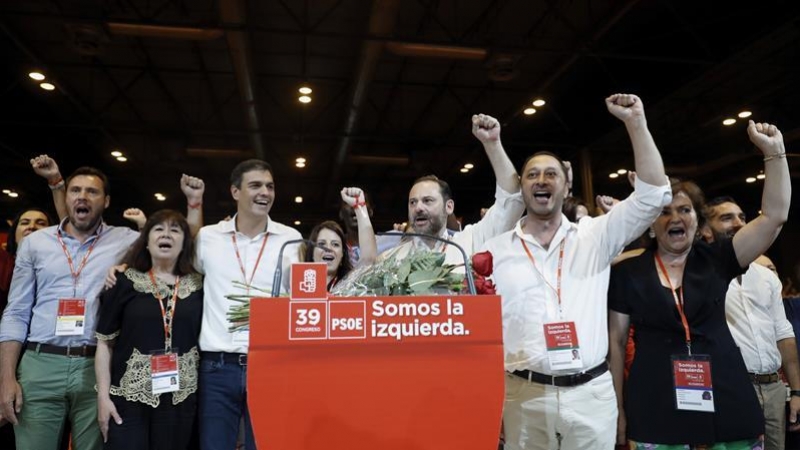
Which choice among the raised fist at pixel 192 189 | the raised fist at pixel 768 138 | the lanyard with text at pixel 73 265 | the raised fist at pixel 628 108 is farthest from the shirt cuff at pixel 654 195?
the lanyard with text at pixel 73 265

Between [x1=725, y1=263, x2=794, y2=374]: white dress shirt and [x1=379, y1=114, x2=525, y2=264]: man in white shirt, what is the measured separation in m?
1.46

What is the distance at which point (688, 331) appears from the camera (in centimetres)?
220

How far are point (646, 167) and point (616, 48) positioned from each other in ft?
19.9

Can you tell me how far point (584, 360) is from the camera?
6.74ft

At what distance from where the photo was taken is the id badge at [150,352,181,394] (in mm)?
2459

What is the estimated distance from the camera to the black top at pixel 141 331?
2479 millimetres

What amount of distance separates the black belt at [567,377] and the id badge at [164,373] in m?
1.52

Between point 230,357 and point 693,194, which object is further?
point 230,357

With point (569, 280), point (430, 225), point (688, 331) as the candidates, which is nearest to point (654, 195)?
point (569, 280)

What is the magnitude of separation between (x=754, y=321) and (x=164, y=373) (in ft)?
9.87

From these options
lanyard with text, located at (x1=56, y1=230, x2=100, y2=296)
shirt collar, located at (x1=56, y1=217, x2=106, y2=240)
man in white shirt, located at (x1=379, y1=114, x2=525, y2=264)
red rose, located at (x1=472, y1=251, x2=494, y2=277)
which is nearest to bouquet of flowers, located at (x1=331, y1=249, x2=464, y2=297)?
red rose, located at (x1=472, y1=251, x2=494, y2=277)

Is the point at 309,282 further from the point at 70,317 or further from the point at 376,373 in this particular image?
the point at 70,317

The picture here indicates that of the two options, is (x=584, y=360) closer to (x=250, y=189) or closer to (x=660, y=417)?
(x=660, y=417)

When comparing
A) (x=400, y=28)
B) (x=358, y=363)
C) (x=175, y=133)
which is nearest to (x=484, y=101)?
(x=400, y=28)
